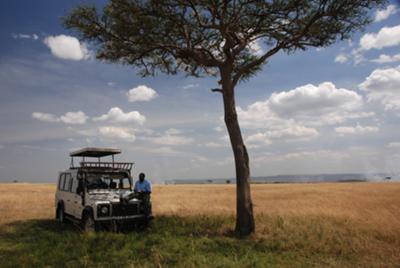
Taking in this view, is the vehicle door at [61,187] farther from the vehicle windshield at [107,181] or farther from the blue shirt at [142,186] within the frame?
the blue shirt at [142,186]

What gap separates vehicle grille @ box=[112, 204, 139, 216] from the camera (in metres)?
12.6

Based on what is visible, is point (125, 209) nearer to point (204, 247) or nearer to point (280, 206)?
point (204, 247)

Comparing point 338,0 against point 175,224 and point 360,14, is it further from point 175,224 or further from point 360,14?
point 175,224

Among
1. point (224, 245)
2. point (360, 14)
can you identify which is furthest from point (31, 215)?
point (360, 14)

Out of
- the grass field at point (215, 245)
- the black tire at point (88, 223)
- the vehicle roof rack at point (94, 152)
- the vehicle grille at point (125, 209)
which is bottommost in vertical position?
the grass field at point (215, 245)

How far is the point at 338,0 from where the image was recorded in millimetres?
12797

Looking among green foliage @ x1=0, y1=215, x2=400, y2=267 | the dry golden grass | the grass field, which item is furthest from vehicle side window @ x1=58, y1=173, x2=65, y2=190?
green foliage @ x1=0, y1=215, x2=400, y2=267

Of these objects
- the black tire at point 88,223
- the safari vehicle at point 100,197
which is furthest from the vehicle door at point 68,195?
the black tire at point 88,223

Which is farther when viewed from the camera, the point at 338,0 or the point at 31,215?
the point at 31,215

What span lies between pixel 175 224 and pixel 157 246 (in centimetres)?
404

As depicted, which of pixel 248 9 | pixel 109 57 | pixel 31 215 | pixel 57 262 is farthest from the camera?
pixel 31 215

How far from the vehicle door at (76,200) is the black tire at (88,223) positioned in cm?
47

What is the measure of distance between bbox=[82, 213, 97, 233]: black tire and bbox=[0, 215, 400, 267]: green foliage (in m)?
0.68

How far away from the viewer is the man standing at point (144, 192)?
43.3 feet
